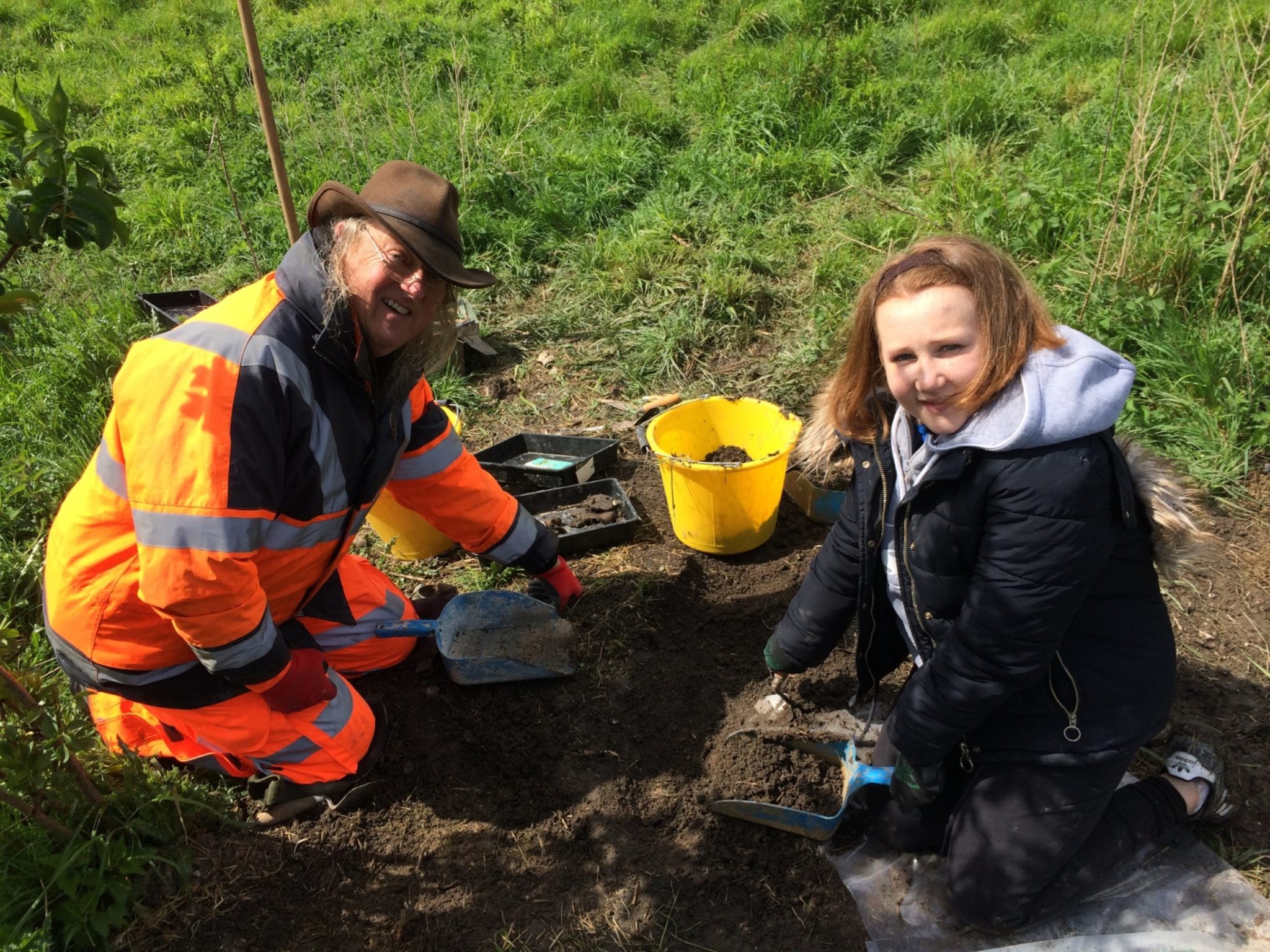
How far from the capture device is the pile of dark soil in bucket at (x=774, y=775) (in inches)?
100

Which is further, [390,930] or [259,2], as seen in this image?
[259,2]

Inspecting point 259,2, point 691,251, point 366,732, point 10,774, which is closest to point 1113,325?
point 691,251

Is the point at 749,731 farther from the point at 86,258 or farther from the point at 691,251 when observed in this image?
the point at 86,258

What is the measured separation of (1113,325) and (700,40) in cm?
455

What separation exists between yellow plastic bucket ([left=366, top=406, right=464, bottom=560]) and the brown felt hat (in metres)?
1.28

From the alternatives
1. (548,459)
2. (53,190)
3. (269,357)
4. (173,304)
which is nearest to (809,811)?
(269,357)

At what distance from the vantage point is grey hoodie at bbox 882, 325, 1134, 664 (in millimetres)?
1740

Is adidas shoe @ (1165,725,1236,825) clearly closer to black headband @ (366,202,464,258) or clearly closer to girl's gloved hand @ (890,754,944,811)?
girl's gloved hand @ (890,754,944,811)

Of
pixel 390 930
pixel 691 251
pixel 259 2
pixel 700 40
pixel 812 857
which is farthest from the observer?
pixel 259 2

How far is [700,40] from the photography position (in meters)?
6.99

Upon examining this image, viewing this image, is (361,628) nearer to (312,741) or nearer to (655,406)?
(312,741)

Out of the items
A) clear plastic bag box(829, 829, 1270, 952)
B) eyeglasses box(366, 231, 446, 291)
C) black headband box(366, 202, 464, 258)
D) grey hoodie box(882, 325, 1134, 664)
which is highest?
black headband box(366, 202, 464, 258)

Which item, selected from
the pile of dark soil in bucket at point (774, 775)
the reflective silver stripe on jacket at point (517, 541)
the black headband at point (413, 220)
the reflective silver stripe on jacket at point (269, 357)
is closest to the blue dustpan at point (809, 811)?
the pile of dark soil in bucket at point (774, 775)

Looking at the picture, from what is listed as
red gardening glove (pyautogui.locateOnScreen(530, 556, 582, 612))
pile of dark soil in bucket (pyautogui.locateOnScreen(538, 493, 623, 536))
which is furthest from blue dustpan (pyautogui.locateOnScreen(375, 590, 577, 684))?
pile of dark soil in bucket (pyautogui.locateOnScreen(538, 493, 623, 536))
